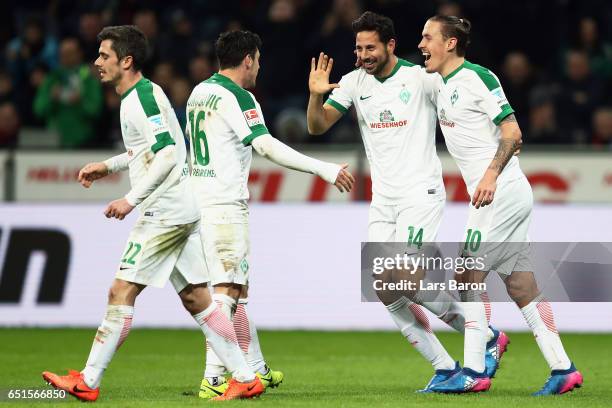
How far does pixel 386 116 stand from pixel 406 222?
722 mm

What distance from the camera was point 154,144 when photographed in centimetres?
816

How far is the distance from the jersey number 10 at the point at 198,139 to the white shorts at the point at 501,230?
5.91 feet

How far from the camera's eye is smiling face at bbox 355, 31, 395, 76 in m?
9.14

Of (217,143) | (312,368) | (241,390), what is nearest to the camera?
(241,390)

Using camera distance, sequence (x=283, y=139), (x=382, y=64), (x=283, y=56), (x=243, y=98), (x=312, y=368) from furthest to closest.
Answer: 1. (x=283, y=56)
2. (x=283, y=139)
3. (x=312, y=368)
4. (x=382, y=64)
5. (x=243, y=98)

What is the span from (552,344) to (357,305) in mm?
5292

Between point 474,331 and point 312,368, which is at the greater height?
point 474,331

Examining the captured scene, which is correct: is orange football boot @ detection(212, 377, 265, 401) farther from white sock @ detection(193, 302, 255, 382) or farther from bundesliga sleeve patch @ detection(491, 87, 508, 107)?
bundesliga sleeve patch @ detection(491, 87, 508, 107)

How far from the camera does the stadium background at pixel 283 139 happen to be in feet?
46.3

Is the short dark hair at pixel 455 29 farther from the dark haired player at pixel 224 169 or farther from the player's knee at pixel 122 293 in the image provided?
the player's knee at pixel 122 293

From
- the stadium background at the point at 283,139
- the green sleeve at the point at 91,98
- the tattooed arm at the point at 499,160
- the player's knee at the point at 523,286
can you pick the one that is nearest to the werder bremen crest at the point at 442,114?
the tattooed arm at the point at 499,160

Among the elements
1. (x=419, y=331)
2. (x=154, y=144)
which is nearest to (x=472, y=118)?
(x=419, y=331)

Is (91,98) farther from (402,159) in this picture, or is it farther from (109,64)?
(109,64)

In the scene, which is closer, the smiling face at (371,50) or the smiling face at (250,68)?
the smiling face at (250,68)
